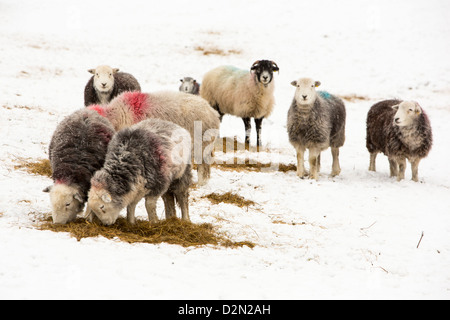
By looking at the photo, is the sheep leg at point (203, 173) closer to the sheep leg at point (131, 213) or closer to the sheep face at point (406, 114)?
the sheep leg at point (131, 213)

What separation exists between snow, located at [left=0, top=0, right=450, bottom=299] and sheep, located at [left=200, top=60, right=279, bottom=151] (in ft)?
4.63

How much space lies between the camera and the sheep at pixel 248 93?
13.1 meters

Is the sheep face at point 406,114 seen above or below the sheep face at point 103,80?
below

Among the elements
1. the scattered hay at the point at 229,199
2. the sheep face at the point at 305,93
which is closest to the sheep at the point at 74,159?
the scattered hay at the point at 229,199

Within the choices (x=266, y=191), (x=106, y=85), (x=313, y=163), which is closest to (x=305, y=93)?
(x=313, y=163)

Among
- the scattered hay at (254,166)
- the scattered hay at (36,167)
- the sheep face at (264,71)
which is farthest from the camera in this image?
the sheep face at (264,71)

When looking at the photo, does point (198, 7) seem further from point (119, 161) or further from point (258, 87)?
point (119, 161)

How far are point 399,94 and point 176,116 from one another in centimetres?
1548

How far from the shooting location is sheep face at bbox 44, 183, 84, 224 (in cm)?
588

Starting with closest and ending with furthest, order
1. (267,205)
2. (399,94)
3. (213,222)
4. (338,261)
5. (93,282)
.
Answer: (93,282), (338,261), (213,222), (267,205), (399,94)

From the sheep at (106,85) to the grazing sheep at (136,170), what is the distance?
3.97 meters

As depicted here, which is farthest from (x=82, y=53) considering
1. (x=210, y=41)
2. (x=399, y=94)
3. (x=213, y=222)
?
(x=213, y=222)

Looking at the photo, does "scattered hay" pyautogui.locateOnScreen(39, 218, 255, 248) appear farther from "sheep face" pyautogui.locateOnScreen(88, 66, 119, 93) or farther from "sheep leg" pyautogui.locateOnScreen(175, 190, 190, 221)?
"sheep face" pyautogui.locateOnScreen(88, 66, 119, 93)

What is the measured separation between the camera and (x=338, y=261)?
223 inches
